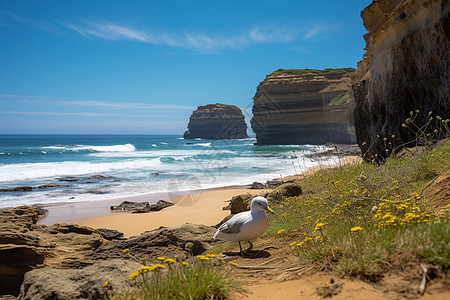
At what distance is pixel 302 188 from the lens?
926cm

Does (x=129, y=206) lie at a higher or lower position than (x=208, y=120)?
lower

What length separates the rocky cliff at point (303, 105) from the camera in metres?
56.4

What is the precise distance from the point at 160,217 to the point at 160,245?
461 cm

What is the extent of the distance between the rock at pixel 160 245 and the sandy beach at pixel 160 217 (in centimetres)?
253

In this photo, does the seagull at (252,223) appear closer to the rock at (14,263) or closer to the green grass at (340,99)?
the rock at (14,263)

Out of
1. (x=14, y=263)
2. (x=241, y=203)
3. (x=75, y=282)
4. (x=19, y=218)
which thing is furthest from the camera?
(x=241, y=203)

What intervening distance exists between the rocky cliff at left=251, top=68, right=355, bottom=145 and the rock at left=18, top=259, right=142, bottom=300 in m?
54.3

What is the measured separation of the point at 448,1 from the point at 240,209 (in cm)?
757

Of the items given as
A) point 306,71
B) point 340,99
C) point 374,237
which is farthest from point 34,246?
point 306,71

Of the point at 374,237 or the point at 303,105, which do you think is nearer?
the point at 374,237

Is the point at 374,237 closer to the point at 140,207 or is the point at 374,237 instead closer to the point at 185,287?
the point at 185,287

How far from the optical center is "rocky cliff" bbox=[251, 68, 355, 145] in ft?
185

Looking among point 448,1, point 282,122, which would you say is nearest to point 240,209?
point 448,1

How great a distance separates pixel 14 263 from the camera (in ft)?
16.6
